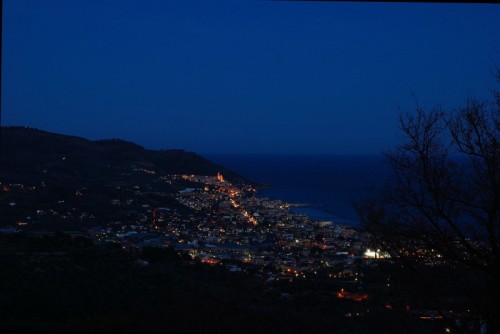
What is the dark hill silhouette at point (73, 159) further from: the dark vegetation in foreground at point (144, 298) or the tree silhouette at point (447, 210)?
the tree silhouette at point (447, 210)

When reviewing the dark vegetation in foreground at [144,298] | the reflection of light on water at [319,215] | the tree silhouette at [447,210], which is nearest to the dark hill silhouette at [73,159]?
the reflection of light on water at [319,215]

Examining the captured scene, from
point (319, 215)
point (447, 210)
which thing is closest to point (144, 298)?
point (447, 210)

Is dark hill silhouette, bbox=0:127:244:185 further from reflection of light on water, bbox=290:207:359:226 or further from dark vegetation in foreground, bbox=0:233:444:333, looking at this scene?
dark vegetation in foreground, bbox=0:233:444:333

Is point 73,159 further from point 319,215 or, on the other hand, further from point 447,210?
point 447,210

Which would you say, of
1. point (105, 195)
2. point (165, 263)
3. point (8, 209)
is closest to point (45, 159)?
point (105, 195)

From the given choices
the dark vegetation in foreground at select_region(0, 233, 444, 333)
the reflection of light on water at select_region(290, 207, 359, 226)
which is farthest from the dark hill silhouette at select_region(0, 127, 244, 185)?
the dark vegetation in foreground at select_region(0, 233, 444, 333)
